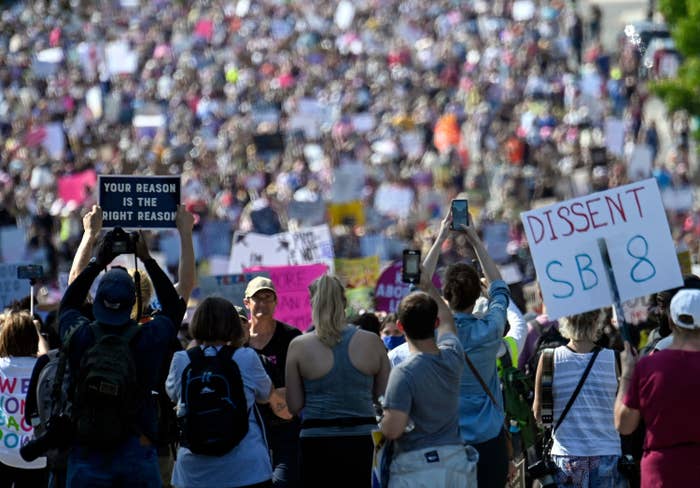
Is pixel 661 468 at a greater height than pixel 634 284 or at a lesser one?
lesser

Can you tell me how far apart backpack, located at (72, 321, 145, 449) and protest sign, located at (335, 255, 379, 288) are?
7.13 metres

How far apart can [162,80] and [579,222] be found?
28155 millimetres

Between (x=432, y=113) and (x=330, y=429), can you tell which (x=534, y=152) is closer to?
(x=432, y=113)

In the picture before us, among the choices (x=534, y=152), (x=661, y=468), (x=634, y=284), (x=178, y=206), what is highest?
(x=534, y=152)

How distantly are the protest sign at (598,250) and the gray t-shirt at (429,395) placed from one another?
0.69 m

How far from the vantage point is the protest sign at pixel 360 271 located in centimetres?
1404

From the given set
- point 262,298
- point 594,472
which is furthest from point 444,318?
point 262,298

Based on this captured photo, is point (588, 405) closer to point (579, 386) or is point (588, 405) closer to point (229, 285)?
point (579, 386)

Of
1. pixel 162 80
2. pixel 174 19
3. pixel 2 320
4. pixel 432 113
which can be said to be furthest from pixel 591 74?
pixel 2 320

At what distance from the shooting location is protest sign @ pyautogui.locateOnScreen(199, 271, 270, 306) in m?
11.1

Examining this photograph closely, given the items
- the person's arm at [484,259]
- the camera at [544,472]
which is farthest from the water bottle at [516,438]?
the person's arm at [484,259]

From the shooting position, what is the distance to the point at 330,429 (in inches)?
301

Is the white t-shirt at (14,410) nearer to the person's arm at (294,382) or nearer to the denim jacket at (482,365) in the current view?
the person's arm at (294,382)

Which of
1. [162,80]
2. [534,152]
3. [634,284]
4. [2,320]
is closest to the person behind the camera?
[634,284]
